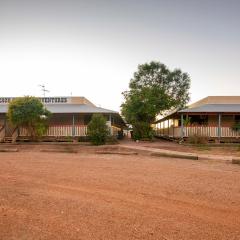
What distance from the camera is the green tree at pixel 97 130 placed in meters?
22.4

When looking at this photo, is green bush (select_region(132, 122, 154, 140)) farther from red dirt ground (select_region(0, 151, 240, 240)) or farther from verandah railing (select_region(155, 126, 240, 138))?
red dirt ground (select_region(0, 151, 240, 240))

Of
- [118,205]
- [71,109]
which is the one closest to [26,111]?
[71,109]

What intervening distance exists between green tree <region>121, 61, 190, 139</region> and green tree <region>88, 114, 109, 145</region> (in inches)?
236

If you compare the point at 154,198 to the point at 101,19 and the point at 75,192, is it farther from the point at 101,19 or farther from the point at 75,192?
the point at 101,19

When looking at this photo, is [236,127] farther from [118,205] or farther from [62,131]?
[118,205]

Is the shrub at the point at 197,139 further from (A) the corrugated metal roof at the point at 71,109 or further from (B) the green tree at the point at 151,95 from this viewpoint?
(A) the corrugated metal roof at the point at 71,109

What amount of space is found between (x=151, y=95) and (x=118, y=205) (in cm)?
2287

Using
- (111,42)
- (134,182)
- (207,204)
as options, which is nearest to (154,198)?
(207,204)

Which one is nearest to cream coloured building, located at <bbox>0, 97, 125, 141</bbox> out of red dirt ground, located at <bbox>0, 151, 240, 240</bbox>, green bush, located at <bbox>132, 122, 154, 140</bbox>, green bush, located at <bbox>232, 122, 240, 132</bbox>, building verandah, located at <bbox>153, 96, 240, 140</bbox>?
green bush, located at <bbox>132, 122, 154, 140</bbox>

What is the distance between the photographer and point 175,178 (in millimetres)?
10242

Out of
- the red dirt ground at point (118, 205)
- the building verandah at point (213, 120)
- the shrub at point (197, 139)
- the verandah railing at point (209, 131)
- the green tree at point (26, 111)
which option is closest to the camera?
the red dirt ground at point (118, 205)

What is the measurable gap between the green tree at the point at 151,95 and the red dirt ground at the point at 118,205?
17.2 metres

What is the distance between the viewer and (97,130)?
22.5m

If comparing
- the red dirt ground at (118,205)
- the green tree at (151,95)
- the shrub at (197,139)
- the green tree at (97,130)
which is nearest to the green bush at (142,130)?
the green tree at (151,95)
